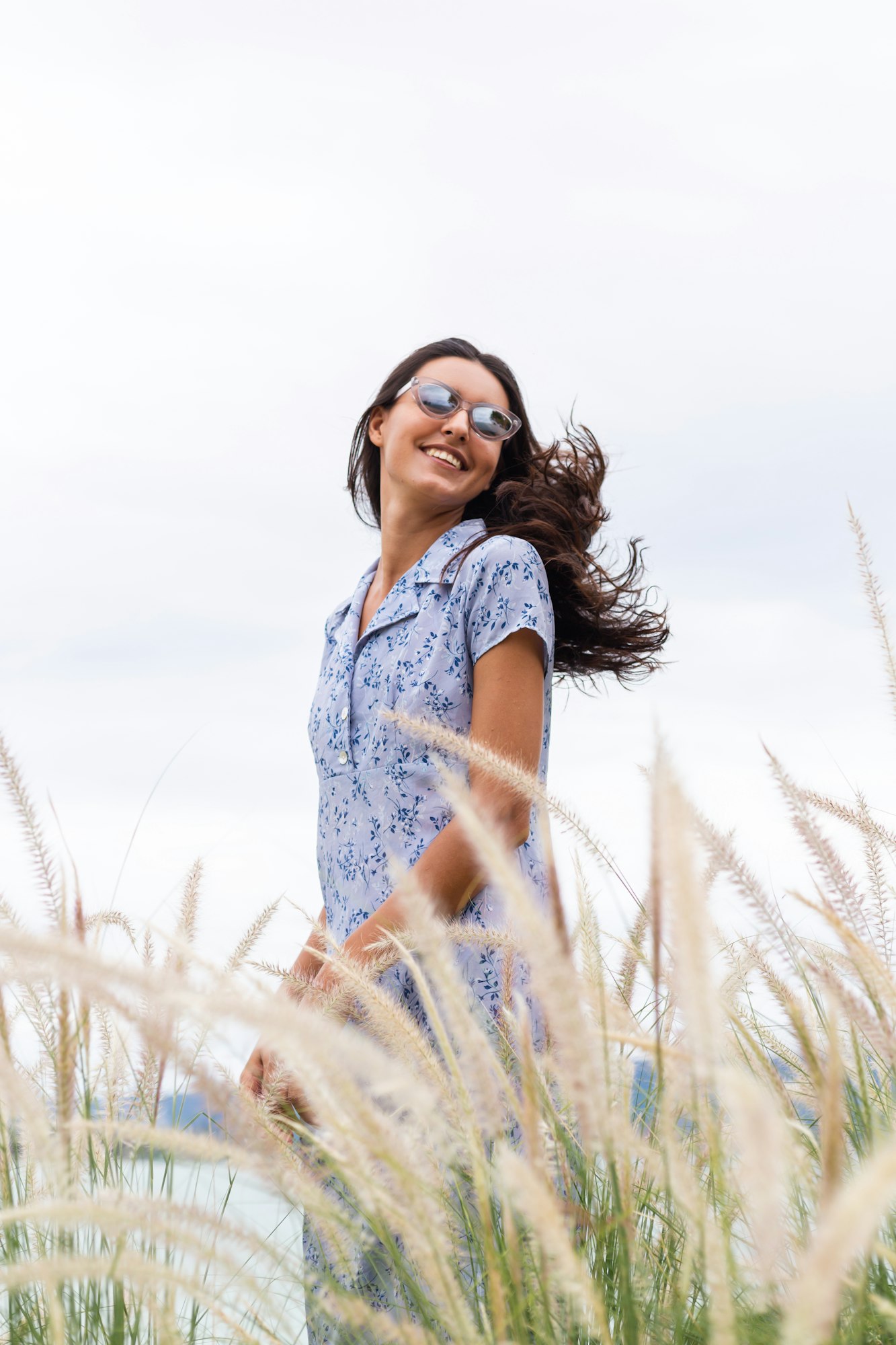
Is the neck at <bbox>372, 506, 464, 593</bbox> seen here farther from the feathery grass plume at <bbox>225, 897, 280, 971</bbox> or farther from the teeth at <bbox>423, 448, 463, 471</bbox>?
the feathery grass plume at <bbox>225, 897, 280, 971</bbox>

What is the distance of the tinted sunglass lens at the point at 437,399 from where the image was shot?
254cm

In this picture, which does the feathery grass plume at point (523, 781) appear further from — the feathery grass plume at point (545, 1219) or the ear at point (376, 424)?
the ear at point (376, 424)

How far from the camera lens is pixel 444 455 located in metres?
2.49

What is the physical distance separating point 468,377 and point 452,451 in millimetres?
251

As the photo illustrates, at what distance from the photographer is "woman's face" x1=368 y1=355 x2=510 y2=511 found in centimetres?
249

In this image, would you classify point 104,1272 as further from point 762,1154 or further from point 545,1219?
point 762,1154

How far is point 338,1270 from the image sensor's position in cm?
104

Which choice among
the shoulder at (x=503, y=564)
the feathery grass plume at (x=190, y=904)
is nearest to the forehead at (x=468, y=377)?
the shoulder at (x=503, y=564)

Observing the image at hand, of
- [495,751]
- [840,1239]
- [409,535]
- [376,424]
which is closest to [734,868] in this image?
[840,1239]

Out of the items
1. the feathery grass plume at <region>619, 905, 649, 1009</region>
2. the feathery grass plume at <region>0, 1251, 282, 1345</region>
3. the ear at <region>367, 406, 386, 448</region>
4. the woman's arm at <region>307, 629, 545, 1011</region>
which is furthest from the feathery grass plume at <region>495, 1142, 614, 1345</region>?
the ear at <region>367, 406, 386, 448</region>

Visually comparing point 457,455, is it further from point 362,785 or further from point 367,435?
point 362,785

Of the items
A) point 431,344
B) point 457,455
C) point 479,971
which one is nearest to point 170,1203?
point 479,971

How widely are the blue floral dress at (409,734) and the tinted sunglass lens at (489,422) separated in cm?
25

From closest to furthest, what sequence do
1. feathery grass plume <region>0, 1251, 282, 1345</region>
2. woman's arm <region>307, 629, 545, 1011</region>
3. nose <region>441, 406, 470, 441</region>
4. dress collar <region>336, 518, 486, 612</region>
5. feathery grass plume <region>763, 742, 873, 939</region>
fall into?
feathery grass plume <region>0, 1251, 282, 1345</region>, feathery grass plume <region>763, 742, 873, 939</region>, woman's arm <region>307, 629, 545, 1011</region>, dress collar <region>336, 518, 486, 612</region>, nose <region>441, 406, 470, 441</region>
